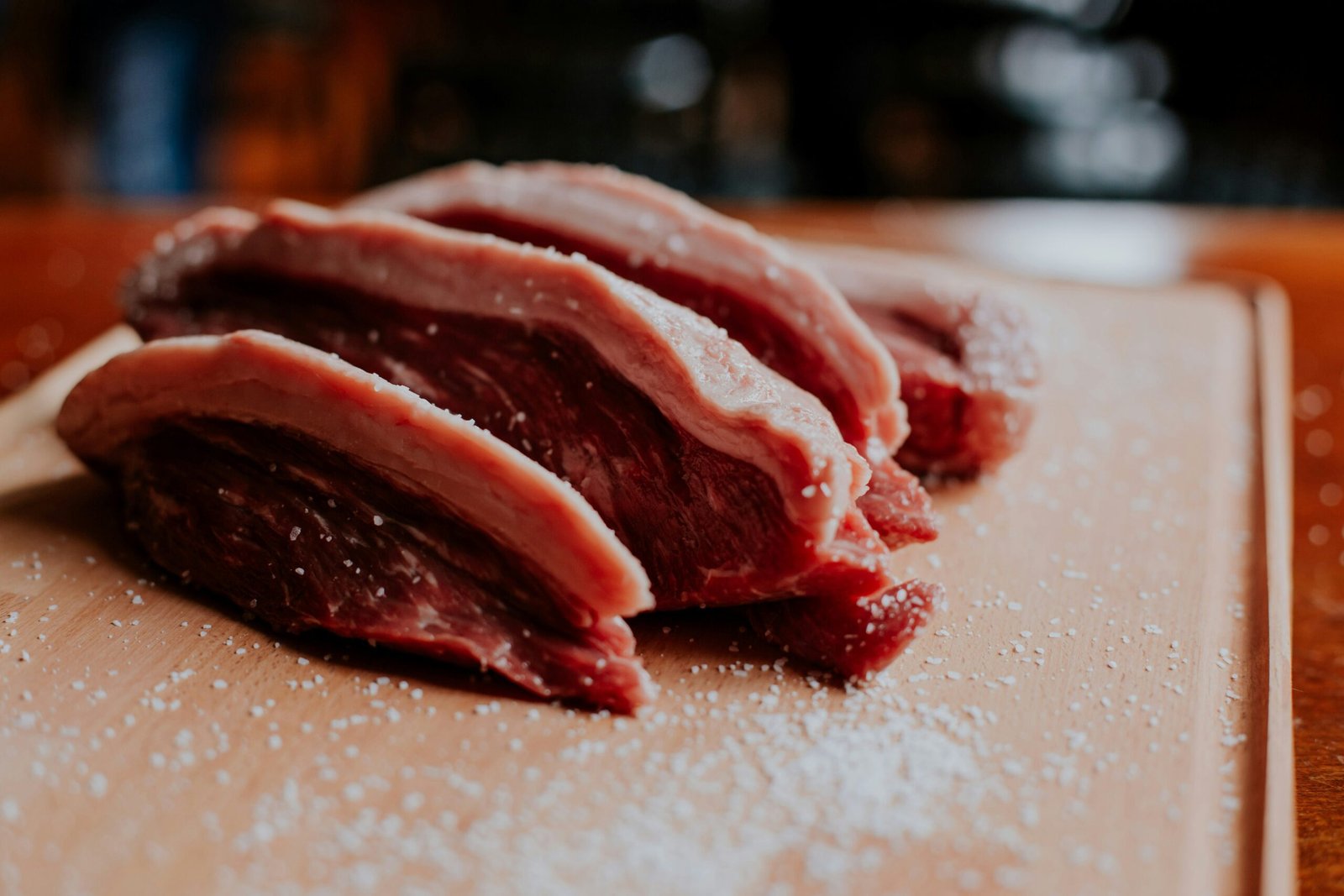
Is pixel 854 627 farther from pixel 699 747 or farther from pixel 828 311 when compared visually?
pixel 828 311

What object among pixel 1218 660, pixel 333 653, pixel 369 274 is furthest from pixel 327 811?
pixel 1218 660

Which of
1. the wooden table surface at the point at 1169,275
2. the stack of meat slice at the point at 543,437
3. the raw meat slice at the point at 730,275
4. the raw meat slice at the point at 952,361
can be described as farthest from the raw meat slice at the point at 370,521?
the wooden table surface at the point at 1169,275

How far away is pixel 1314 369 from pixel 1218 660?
5.94ft

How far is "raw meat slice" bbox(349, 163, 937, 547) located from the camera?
218cm

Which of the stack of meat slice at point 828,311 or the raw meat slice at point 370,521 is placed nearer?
the raw meat slice at point 370,521

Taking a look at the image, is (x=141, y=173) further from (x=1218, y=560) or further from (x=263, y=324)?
(x=1218, y=560)

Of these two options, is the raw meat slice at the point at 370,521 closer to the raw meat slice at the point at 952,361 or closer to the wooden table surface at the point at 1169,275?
the raw meat slice at the point at 952,361

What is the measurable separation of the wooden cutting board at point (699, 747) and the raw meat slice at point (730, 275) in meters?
0.24

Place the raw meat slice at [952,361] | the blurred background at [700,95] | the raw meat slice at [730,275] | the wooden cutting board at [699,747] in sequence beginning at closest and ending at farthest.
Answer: the wooden cutting board at [699,747] < the raw meat slice at [730,275] < the raw meat slice at [952,361] < the blurred background at [700,95]

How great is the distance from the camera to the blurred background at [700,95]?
695 centimetres

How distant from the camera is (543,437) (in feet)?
6.72

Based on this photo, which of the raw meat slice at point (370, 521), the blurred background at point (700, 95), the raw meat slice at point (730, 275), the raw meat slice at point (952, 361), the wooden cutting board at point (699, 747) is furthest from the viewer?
the blurred background at point (700, 95)

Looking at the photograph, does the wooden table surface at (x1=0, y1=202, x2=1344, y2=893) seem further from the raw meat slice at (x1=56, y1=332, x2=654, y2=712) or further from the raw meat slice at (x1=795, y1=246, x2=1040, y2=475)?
the raw meat slice at (x1=56, y1=332, x2=654, y2=712)

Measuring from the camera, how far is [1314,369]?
3375mm
